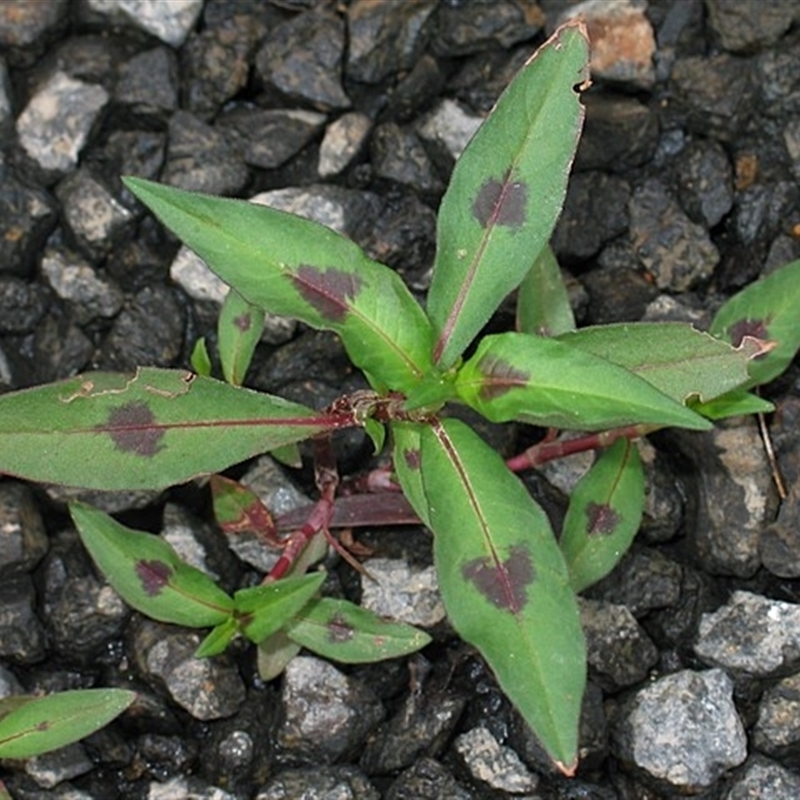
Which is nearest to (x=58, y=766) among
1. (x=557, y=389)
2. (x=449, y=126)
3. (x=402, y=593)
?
(x=402, y=593)

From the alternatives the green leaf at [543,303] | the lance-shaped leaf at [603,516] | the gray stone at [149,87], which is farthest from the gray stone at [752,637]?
the gray stone at [149,87]

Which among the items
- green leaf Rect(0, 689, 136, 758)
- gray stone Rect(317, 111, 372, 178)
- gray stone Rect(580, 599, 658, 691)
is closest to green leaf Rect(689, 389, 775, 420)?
gray stone Rect(580, 599, 658, 691)

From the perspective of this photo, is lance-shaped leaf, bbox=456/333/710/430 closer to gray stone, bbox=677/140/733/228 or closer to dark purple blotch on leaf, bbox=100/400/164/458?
dark purple blotch on leaf, bbox=100/400/164/458

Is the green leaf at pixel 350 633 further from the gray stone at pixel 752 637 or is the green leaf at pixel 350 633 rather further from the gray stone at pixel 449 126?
the gray stone at pixel 449 126

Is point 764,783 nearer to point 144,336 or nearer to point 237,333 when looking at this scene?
point 237,333

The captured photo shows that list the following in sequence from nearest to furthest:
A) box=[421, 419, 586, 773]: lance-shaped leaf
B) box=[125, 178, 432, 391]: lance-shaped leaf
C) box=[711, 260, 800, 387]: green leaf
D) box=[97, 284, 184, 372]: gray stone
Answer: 1. box=[421, 419, 586, 773]: lance-shaped leaf
2. box=[125, 178, 432, 391]: lance-shaped leaf
3. box=[711, 260, 800, 387]: green leaf
4. box=[97, 284, 184, 372]: gray stone

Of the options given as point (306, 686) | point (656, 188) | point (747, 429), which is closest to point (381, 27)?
point (656, 188)
